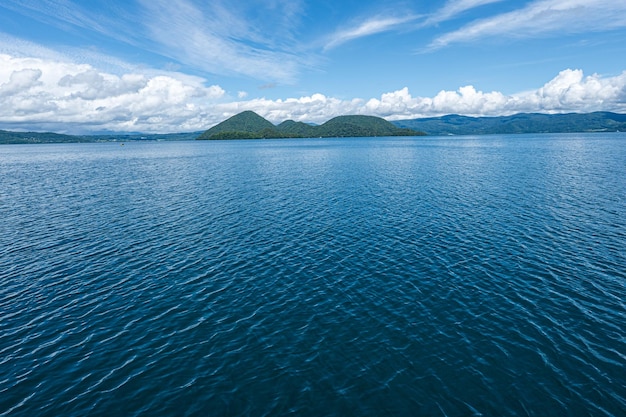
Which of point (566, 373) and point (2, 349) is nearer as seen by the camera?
point (566, 373)

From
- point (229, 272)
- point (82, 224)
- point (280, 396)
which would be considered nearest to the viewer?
point (280, 396)

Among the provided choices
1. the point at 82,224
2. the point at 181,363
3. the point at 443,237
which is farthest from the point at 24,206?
the point at 443,237

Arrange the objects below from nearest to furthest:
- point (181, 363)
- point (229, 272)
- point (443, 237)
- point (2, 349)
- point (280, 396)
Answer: point (280, 396) → point (181, 363) → point (2, 349) → point (229, 272) → point (443, 237)

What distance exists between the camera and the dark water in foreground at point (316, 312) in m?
20.9

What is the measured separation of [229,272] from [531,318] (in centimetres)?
3074

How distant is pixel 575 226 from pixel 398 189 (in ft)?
135

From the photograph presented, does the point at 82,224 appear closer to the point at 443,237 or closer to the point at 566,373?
the point at 443,237

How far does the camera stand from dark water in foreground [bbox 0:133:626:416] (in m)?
20.9

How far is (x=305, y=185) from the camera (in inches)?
3844

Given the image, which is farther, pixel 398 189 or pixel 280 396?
pixel 398 189

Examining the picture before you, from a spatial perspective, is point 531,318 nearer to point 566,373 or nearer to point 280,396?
point 566,373

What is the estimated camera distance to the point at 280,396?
20.8 m

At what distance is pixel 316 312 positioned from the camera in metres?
30.3

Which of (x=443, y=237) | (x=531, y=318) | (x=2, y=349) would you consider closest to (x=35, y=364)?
(x=2, y=349)
